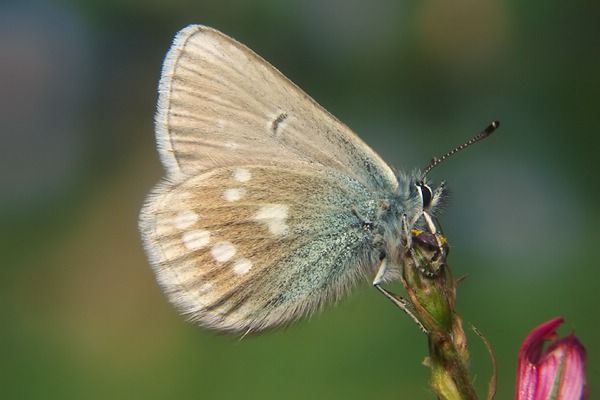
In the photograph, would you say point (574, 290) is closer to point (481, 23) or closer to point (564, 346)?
point (481, 23)

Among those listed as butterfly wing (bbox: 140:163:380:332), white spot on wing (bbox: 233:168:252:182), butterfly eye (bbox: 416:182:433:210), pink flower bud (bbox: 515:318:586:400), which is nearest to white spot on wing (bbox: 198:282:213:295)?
butterfly wing (bbox: 140:163:380:332)

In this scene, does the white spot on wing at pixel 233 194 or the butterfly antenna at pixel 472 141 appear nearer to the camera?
the butterfly antenna at pixel 472 141

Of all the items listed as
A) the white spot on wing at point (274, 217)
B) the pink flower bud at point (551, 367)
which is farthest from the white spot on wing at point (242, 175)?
the pink flower bud at point (551, 367)

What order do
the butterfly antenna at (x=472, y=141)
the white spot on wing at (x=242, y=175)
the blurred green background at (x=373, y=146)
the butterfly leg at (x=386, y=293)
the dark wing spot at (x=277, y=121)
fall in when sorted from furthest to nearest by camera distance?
the blurred green background at (x=373, y=146) < the white spot on wing at (x=242, y=175) < the dark wing spot at (x=277, y=121) < the butterfly antenna at (x=472, y=141) < the butterfly leg at (x=386, y=293)

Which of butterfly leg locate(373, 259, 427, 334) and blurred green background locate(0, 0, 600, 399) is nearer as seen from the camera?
butterfly leg locate(373, 259, 427, 334)

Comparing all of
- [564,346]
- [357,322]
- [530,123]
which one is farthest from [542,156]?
[564,346]

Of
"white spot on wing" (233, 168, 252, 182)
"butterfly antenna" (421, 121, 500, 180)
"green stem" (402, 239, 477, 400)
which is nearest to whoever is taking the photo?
"green stem" (402, 239, 477, 400)

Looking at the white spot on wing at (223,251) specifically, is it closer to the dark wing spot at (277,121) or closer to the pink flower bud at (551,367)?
the dark wing spot at (277,121)

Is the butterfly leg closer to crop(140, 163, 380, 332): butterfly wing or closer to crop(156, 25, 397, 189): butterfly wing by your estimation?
crop(140, 163, 380, 332): butterfly wing

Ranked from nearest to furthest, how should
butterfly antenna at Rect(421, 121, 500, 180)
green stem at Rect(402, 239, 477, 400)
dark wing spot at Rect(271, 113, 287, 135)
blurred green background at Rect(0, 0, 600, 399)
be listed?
green stem at Rect(402, 239, 477, 400)
butterfly antenna at Rect(421, 121, 500, 180)
dark wing spot at Rect(271, 113, 287, 135)
blurred green background at Rect(0, 0, 600, 399)
